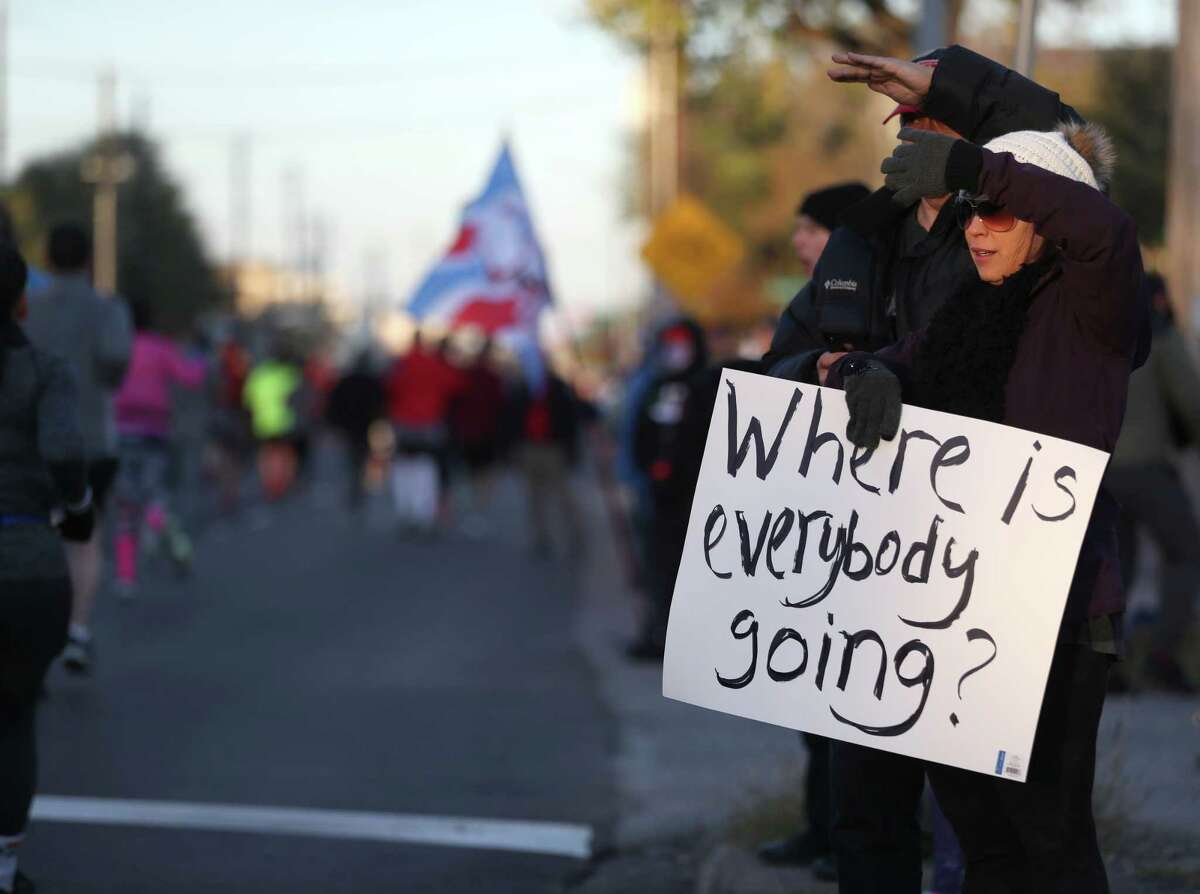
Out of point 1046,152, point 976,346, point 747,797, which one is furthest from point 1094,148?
point 747,797

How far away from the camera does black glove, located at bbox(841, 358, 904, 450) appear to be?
3.76 metres

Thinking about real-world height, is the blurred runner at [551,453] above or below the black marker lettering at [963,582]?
below

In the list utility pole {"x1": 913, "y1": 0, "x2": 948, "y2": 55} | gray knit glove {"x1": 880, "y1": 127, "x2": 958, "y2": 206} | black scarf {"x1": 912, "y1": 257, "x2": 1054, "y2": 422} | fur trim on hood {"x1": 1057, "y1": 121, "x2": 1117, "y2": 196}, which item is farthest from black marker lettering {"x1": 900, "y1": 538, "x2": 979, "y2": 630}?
utility pole {"x1": 913, "y1": 0, "x2": 948, "y2": 55}

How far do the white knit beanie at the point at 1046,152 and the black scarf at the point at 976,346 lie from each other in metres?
0.16

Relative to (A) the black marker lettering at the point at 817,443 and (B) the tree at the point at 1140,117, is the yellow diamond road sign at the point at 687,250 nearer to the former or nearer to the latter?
(B) the tree at the point at 1140,117

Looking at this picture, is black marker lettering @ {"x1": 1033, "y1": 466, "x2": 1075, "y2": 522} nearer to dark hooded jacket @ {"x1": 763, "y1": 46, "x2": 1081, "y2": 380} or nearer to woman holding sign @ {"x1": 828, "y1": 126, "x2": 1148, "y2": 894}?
woman holding sign @ {"x1": 828, "y1": 126, "x2": 1148, "y2": 894}

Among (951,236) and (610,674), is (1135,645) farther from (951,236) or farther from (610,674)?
(951,236)

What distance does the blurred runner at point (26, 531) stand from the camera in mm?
5355

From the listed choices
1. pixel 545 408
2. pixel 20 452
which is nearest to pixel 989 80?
pixel 20 452

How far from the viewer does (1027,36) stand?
857cm

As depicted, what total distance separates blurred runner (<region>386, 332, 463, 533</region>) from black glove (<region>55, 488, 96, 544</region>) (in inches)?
564

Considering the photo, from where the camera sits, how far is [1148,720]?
8.12 metres

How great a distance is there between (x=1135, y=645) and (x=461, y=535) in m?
12.5

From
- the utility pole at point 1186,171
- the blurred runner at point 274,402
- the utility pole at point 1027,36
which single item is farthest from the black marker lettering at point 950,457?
the blurred runner at point 274,402
